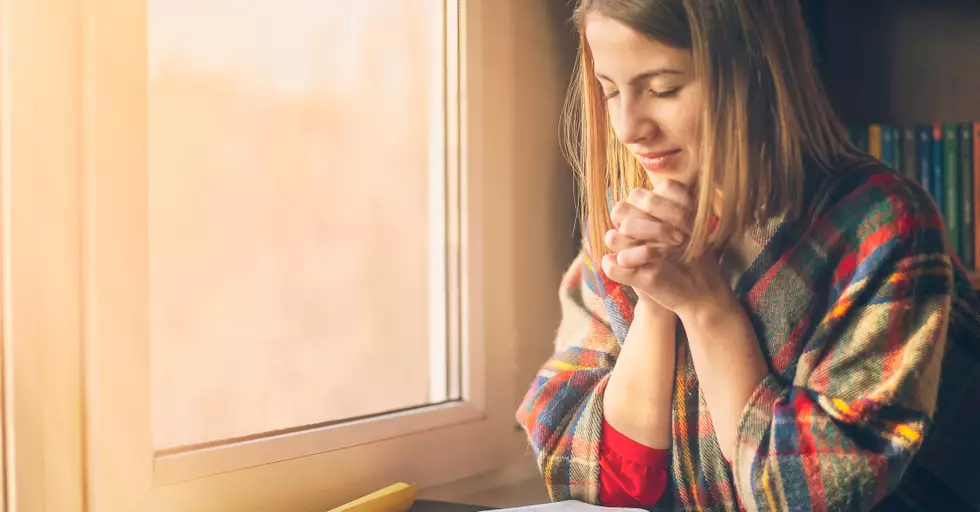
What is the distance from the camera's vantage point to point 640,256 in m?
0.68

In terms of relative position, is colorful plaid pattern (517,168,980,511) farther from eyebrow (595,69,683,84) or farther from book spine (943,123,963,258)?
eyebrow (595,69,683,84)

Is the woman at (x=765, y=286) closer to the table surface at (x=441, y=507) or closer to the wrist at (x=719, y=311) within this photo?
the wrist at (x=719, y=311)

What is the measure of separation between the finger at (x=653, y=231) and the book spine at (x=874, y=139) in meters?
0.16

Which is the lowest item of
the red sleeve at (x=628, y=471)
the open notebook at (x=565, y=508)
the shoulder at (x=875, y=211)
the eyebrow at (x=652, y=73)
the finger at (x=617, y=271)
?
the open notebook at (x=565, y=508)

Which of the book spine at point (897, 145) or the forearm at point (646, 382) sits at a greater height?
the book spine at point (897, 145)

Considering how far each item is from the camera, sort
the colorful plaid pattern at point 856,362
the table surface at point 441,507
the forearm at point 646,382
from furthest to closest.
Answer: the table surface at point 441,507 → the forearm at point 646,382 → the colorful plaid pattern at point 856,362

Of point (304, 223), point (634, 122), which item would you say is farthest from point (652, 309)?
point (304, 223)

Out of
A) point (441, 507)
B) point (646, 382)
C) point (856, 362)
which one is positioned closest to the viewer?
point (856, 362)

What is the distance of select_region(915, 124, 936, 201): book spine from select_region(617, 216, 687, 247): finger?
7.4 inches

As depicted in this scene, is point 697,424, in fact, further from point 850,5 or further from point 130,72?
point 130,72

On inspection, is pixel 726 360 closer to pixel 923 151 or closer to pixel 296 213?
pixel 923 151

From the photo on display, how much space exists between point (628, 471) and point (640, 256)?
18 centimetres

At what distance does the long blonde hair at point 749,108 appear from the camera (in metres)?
0.63

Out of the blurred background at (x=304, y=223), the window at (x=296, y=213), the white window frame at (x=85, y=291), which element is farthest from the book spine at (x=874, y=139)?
the white window frame at (x=85, y=291)
